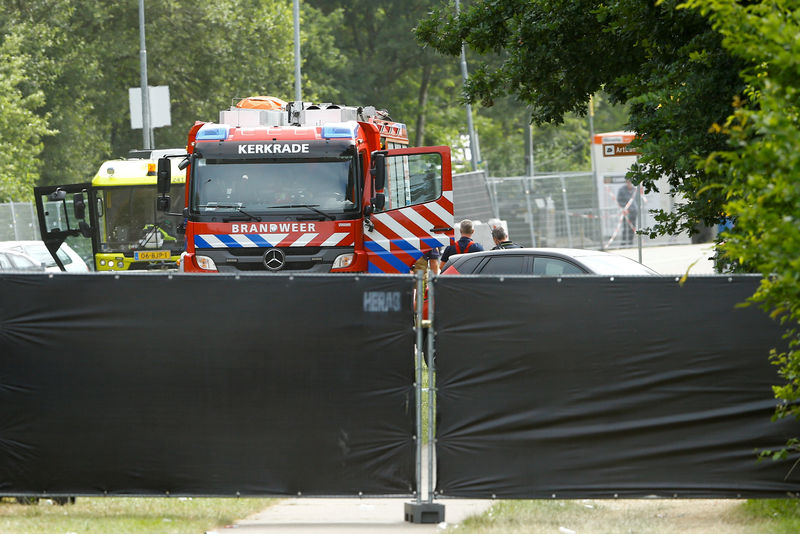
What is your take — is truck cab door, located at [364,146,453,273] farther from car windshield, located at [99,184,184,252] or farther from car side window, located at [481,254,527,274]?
car windshield, located at [99,184,184,252]

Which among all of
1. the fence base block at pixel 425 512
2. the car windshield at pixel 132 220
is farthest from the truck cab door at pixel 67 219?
the fence base block at pixel 425 512

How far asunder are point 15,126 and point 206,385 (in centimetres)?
3465

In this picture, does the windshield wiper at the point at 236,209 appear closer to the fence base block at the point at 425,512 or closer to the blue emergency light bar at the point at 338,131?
the blue emergency light bar at the point at 338,131

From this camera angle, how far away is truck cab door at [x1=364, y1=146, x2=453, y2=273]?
1659cm

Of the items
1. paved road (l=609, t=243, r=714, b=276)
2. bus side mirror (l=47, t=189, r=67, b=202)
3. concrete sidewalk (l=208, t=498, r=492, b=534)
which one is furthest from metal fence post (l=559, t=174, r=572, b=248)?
concrete sidewalk (l=208, t=498, r=492, b=534)

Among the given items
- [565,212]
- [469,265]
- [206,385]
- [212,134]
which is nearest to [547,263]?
[469,265]

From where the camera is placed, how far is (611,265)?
47.0 feet

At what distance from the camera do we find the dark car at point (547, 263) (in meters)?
14.1

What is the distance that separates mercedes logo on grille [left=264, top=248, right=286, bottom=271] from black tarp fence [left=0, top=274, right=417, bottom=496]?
7.44m

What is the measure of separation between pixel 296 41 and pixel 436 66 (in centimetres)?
2261

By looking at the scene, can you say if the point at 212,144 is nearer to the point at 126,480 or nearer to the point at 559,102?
the point at 559,102

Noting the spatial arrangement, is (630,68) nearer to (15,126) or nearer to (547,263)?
(547,263)

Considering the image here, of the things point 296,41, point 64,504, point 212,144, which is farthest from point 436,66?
point 64,504

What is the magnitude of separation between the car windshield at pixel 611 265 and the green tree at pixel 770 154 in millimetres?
7312
